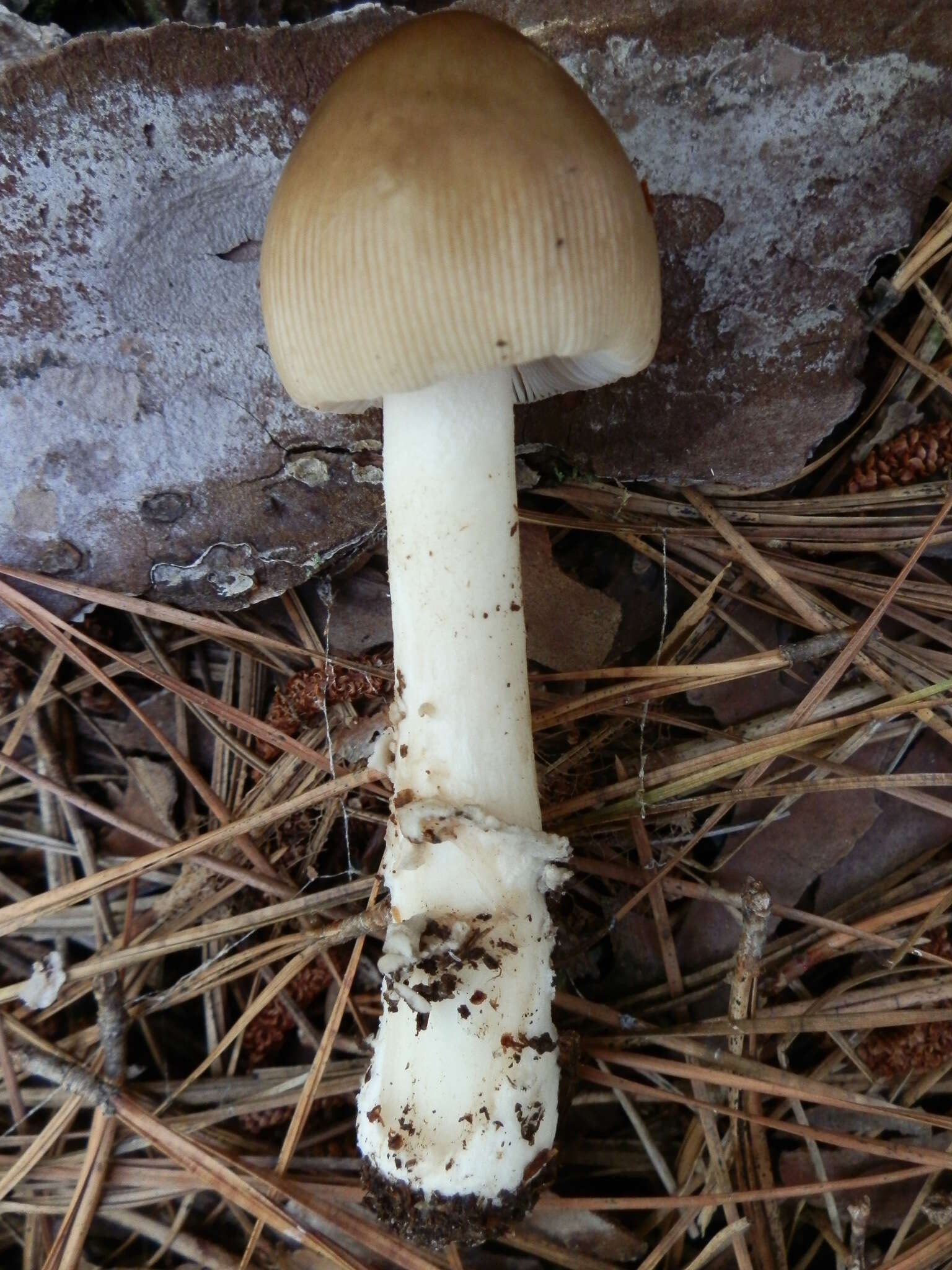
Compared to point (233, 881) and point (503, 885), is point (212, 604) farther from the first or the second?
point (503, 885)

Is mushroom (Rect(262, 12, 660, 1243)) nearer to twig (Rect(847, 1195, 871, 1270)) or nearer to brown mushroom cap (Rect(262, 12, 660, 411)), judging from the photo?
brown mushroom cap (Rect(262, 12, 660, 411))

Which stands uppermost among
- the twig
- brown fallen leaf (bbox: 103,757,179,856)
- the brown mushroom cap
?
the brown mushroom cap

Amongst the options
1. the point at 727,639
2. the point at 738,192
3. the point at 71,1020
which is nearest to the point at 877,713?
the point at 727,639

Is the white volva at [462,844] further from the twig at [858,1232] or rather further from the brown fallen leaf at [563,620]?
the twig at [858,1232]

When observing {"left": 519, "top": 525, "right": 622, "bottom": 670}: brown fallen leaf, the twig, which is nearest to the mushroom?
{"left": 519, "top": 525, "right": 622, "bottom": 670}: brown fallen leaf

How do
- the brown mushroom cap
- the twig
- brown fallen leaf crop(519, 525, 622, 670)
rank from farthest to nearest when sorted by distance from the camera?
brown fallen leaf crop(519, 525, 622, 670) < the twig < the brown mushroom cap

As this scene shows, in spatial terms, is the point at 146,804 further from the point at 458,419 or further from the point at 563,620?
the point at 458,419

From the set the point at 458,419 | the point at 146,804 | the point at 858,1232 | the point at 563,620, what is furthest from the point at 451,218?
the point at 858,1232
